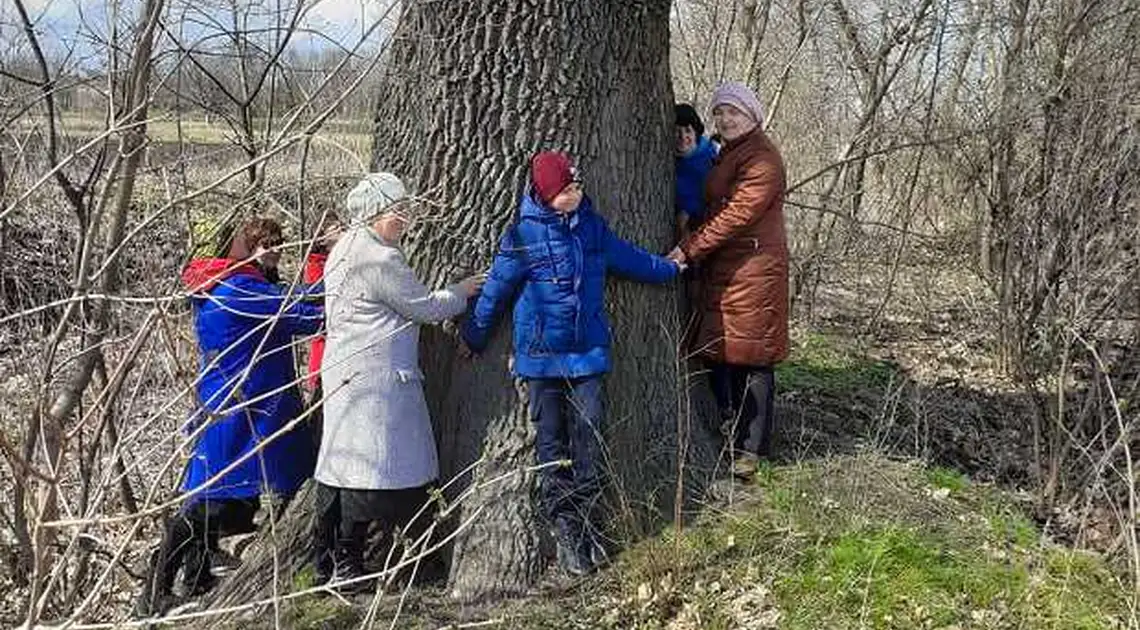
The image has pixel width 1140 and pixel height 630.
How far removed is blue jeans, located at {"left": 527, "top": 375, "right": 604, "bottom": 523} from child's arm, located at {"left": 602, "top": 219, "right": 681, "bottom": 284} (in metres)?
0.44

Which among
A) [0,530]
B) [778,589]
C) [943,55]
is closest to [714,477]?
[778,589]

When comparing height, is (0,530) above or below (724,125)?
below

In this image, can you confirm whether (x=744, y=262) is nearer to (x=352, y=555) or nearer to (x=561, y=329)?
(x=561, y=329)

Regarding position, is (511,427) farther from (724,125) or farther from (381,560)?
(724,125)

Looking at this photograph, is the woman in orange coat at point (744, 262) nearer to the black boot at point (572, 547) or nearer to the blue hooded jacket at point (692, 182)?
the blue hooded jacket at point (692, 182)

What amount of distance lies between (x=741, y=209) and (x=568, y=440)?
1166 mm

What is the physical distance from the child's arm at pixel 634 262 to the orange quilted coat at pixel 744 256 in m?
0.23

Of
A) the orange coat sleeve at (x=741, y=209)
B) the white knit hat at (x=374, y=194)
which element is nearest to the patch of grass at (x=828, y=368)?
the orange coat sleeve at (x=741, y=209)

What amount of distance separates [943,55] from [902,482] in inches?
219

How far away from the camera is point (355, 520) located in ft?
14.0

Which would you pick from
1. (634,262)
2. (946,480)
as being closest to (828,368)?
(946,480)

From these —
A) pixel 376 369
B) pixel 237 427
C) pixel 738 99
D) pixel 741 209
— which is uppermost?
pixel 738 99

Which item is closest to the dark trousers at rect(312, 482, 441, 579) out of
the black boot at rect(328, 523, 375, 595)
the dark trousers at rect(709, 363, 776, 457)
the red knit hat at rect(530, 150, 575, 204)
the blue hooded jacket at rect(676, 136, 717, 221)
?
the black boot at rect(328, 523, 375, 595)

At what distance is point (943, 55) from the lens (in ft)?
30.7
